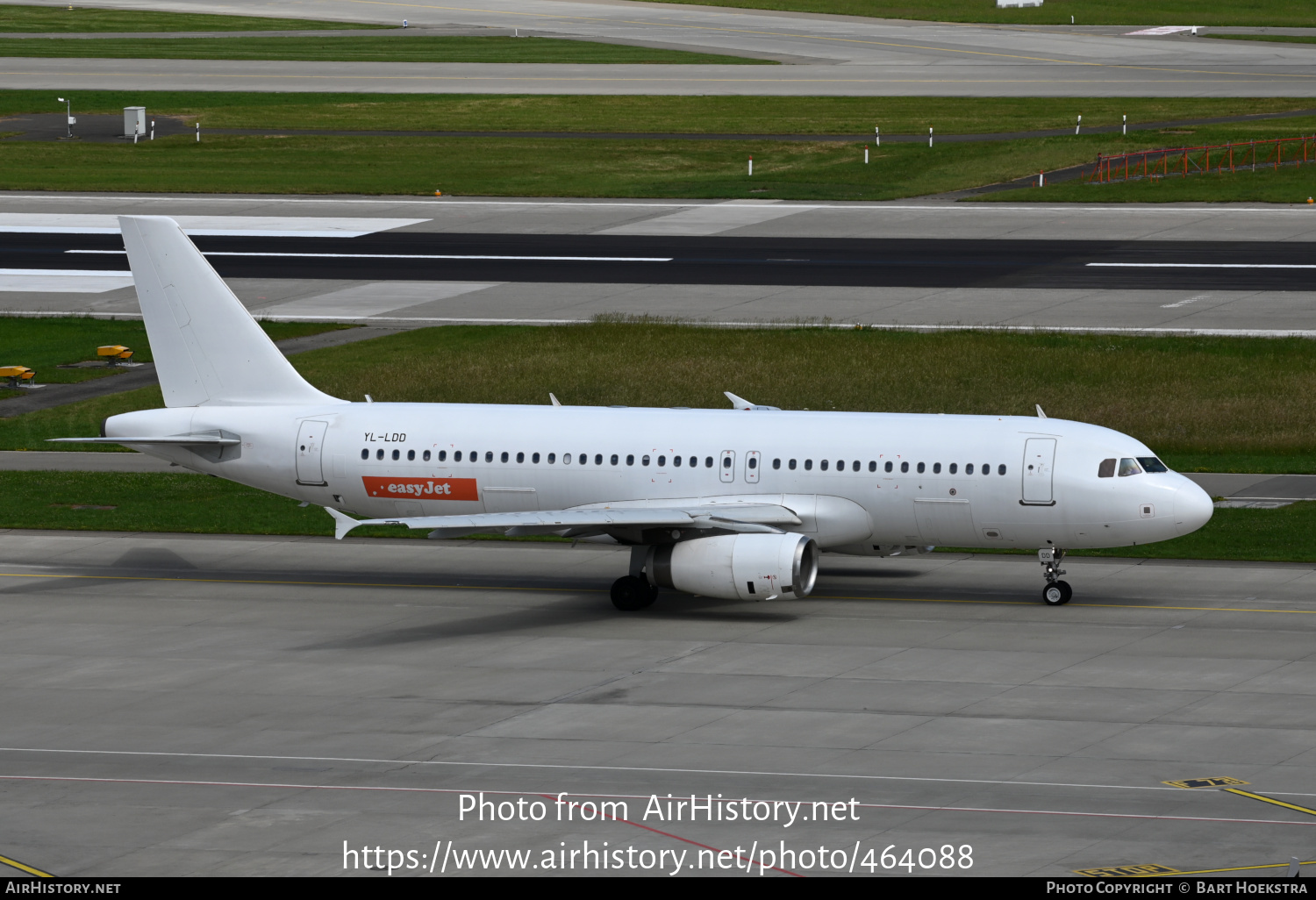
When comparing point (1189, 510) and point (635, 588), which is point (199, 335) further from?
point (1189, 510)

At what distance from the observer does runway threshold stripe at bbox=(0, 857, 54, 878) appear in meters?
22.9

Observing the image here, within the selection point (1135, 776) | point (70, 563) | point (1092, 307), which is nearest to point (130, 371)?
point (70, 563)

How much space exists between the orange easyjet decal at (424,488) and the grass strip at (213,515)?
5036 mm

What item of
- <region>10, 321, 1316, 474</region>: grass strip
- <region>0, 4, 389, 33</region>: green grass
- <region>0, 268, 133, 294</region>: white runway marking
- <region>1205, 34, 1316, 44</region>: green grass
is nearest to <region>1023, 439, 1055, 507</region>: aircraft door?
<region>10, 321, 1316, 474</region>: grass strip

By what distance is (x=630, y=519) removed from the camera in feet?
119

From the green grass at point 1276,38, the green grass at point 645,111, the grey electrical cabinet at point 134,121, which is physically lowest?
the grey electrical cabinet at point 134,121

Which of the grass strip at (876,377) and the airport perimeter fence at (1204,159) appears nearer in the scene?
the grass strip at (876,377)

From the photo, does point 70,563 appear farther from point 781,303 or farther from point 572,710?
point 781,303

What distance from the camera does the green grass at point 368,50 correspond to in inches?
5330

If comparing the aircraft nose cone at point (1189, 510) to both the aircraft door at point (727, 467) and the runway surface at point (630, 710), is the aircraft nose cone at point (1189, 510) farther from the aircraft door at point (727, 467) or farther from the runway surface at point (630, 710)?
the aircraft door at point (727, 467)

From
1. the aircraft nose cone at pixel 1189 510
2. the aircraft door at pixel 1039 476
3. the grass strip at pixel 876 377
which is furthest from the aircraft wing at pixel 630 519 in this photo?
the grass strip at pixel 876 377

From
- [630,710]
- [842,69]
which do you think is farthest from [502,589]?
[842,69]

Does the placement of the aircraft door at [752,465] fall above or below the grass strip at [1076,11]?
below

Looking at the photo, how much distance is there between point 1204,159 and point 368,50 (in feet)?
235
